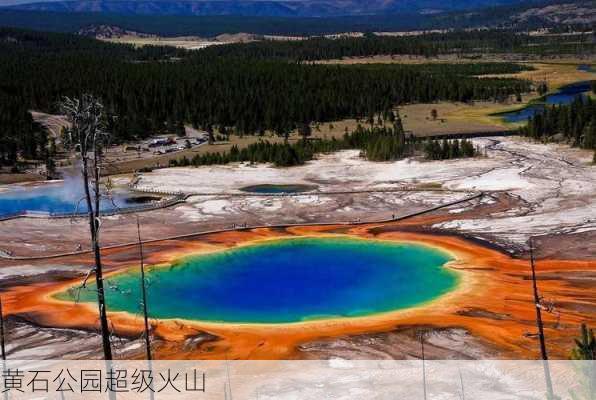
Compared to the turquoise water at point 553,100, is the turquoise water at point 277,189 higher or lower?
lower

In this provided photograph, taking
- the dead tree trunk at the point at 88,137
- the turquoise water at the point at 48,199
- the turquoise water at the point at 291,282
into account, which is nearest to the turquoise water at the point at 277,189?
the turquoise water at the point at 48,199

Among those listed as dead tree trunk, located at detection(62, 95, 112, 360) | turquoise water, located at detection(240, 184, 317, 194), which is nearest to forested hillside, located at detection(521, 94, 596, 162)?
turquoise water, located at detection(240, 184, 317, 194)

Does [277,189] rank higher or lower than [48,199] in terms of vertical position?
higher

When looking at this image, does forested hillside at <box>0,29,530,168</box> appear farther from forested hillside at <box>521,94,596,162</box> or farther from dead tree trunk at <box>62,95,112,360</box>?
dead tree trunk at <box>62,95,112,360</box>

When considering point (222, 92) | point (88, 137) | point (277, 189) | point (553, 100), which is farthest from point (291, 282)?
point (553, 100)

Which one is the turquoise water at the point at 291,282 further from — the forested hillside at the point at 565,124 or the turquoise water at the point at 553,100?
the turquoise water at the point at 553,100

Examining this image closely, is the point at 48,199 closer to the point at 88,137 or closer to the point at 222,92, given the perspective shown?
the point at 88,137

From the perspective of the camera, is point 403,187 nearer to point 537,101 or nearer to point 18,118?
point 18,118
